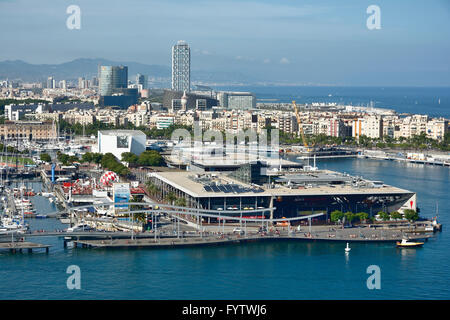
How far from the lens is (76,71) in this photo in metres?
109

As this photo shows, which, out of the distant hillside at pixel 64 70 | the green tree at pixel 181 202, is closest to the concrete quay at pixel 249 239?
the green tree at pixel 181 202

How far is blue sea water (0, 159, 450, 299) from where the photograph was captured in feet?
34.2

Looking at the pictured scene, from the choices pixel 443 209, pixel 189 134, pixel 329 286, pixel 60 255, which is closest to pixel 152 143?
pixel 189 134

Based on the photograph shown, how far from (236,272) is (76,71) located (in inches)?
3978

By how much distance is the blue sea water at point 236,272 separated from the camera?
10.4 meters

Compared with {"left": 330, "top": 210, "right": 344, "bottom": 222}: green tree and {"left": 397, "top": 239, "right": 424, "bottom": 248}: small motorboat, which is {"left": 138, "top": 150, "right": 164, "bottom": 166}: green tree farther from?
{"left": 397, "top": 239, "right": 424, "bottom": 248}: small motorboat

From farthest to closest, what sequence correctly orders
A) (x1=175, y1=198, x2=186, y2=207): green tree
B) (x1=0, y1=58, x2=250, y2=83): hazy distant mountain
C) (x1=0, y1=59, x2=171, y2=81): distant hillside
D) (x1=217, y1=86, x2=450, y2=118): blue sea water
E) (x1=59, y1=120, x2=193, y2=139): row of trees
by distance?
1. (x1=0, y1=58, x2=250, y2=83): hazy distant mountain
2. (x1=0, y1=59, x2=171, y2=81): distant hillside
3. (x1=217, y1=86, x2=450, y2=118): blue sea water
4. (x1=59, y1=120, x2=193, y2=139): row of trees
5. (x1=175, y1=198, x2=186, y2=207): green tree

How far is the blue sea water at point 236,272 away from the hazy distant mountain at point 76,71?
85.0 meters

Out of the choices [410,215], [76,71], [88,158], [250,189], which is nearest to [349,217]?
[410,215]

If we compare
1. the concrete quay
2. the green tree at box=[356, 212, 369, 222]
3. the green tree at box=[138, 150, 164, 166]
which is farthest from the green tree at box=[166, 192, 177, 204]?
→ the green tree at box=[138, 150, 164, 166]

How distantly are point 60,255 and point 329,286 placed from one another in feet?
13.8

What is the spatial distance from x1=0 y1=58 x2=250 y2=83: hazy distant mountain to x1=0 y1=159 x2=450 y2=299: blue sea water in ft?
279
